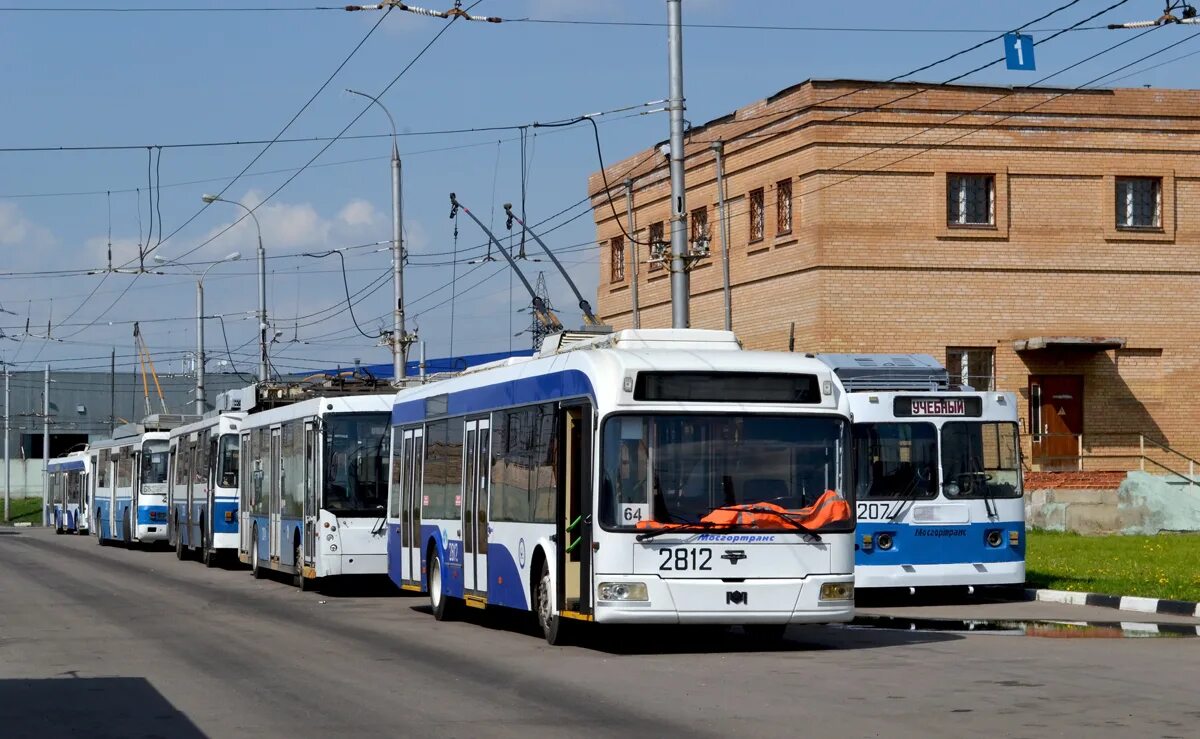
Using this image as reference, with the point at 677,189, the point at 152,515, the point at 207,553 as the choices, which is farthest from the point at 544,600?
the point at 152,515

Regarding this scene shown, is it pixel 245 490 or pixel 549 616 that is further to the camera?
pixel 245 490

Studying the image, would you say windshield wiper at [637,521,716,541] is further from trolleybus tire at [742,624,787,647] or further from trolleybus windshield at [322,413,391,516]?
trolleybus windshield at [322,413,391,516]

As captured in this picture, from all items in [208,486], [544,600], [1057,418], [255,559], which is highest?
[1057,418]

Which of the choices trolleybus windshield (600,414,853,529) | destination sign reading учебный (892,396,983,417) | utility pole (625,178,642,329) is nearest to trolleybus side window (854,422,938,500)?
destination sign reading учебный (892,396,983,417)

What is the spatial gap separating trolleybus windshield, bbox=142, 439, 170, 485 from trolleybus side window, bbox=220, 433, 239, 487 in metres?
11.0

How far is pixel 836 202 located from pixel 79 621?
80.3ft

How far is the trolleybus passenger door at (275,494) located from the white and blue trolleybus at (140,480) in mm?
15938

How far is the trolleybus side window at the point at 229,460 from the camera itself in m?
35.4

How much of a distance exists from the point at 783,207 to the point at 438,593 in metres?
24.4

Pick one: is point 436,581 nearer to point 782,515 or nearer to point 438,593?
point 438,593

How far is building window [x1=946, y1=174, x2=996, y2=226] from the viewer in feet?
140

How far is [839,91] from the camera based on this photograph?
136ft

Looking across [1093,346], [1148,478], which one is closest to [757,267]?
[1093,346]

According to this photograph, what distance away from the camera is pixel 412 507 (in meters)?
22.0
